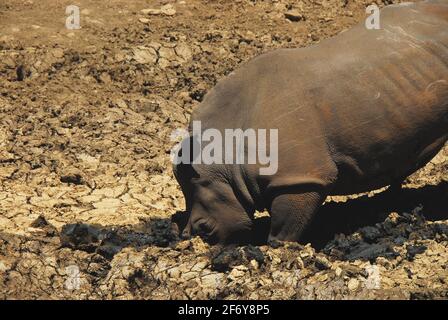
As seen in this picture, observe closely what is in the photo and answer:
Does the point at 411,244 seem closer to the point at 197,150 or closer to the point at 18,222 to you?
the point at 197,150

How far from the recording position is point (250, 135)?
648cm

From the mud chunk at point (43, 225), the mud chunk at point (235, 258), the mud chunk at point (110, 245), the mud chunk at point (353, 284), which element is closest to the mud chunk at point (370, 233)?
→ the mud chunk at point (353, 284)

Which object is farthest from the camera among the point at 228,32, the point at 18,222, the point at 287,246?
the point at 228,32

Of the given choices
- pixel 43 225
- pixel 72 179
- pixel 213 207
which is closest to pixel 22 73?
pixel 72 179

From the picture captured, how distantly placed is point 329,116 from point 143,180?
7.29ft

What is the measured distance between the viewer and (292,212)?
257 inches

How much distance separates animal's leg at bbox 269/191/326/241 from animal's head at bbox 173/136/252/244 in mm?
254

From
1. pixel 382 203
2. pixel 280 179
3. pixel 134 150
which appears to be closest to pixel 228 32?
pixel 134 150

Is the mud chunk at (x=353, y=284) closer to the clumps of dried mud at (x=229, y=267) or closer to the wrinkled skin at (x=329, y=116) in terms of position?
the clumps of dried mud at (x=229, y=267)

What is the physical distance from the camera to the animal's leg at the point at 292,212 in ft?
21.3

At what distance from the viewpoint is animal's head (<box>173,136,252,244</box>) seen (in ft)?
22.1

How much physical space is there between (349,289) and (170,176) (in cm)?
246

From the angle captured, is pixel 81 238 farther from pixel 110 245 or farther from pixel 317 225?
pixel 317 225

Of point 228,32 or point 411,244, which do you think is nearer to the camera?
point 411,244
